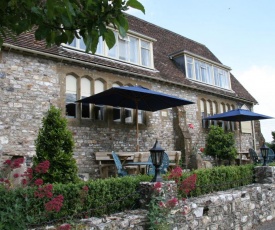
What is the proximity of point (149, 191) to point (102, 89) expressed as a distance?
811cm

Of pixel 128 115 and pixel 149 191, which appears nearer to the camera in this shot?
pixel 149 191

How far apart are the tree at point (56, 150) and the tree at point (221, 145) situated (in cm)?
904

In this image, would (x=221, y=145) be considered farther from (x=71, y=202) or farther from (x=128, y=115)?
(x=71, y=202)

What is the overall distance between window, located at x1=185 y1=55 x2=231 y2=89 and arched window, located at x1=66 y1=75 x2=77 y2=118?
26.6 feet

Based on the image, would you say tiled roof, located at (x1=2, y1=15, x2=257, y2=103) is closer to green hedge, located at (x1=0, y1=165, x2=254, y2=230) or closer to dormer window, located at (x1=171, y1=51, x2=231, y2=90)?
dormer window, located at (x1=171, y1=51, x2=231, y2=90)

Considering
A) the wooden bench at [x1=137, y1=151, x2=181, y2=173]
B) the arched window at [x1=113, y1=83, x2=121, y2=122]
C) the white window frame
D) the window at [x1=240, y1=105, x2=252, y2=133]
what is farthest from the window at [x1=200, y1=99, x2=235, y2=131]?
the wooden bench at [x1=137, y1=151, x2=181, y2=173]

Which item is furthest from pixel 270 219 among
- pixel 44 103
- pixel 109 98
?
pixel 44 103

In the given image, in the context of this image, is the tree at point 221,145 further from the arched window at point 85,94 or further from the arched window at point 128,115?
the arched window at point 85,94

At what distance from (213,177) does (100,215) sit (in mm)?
3620

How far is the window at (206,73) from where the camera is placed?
60.7 feet

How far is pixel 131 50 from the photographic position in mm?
15180

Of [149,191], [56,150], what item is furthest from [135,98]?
[149,191]

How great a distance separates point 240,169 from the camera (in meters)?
8.91

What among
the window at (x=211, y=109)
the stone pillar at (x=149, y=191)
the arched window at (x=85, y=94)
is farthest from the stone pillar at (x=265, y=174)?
the window at (x=211, y=109)
